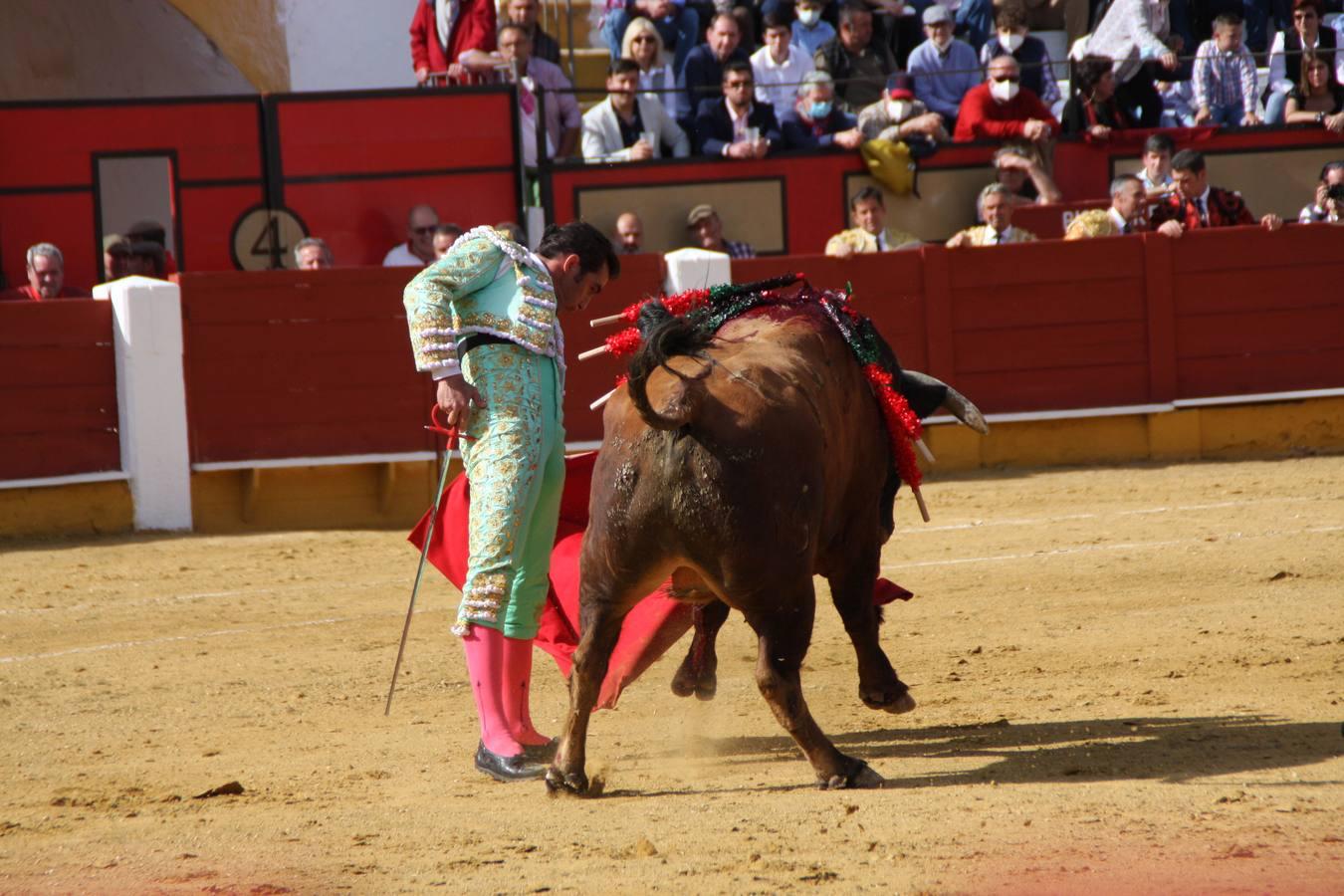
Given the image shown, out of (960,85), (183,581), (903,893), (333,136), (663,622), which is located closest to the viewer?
(903,893)

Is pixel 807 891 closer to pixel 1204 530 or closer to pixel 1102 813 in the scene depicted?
pixel 1102 813

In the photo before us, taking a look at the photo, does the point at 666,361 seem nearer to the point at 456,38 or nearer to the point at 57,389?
the point at 57,389

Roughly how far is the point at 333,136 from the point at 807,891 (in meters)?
Answer: 7.55

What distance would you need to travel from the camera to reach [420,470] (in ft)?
27.9

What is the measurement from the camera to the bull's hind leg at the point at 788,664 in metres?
3.47

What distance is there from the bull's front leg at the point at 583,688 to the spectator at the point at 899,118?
6.72 meters

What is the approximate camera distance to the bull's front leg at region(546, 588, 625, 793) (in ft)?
11.6

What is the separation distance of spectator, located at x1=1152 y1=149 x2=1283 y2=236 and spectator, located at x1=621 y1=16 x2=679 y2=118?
9.36 ft

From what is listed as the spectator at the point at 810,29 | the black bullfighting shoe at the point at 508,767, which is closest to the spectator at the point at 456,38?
the spectator at the point at 810,29

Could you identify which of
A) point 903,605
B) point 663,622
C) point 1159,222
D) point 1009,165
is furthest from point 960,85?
point 663,622

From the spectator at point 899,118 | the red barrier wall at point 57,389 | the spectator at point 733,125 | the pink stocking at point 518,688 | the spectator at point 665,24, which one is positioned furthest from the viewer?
the spectator at point 665,24

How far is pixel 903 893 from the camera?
9.20ft

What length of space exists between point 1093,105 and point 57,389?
19.7ft

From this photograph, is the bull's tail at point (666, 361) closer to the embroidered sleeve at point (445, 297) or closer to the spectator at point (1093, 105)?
the embroidered sleeve at point (445, 297)
